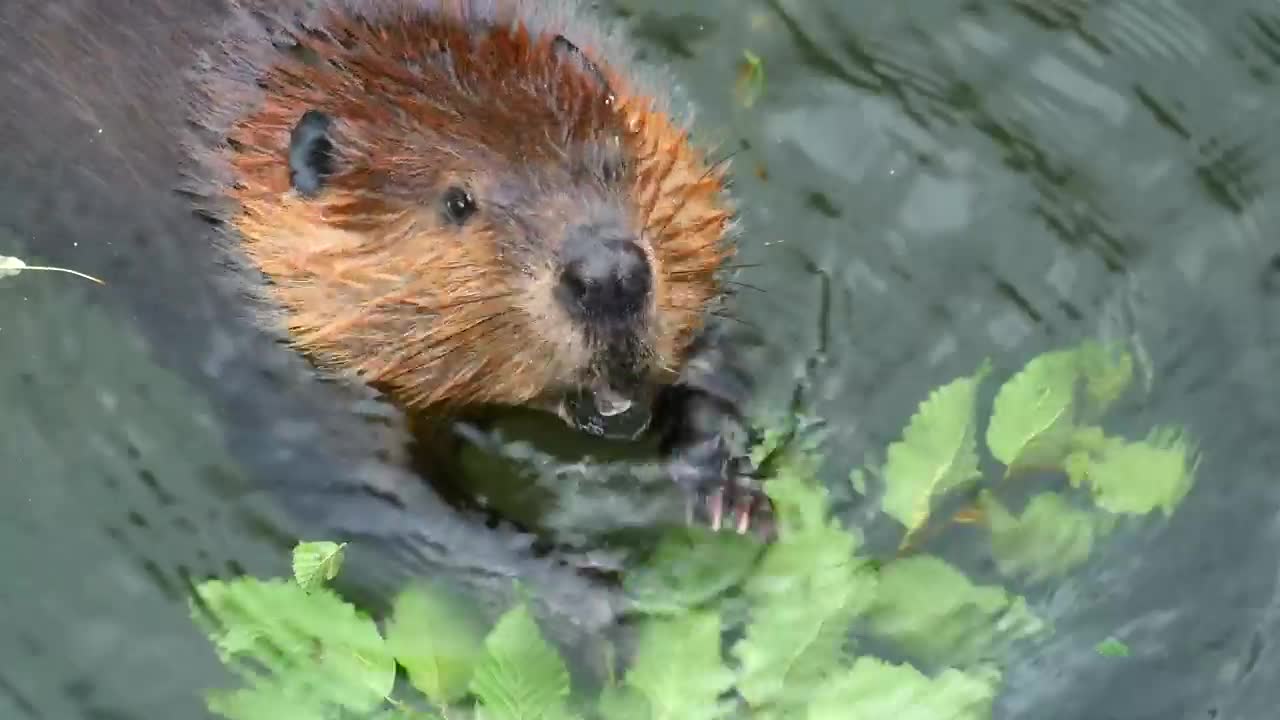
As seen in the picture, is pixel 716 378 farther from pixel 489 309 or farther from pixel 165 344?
pixel 165 344

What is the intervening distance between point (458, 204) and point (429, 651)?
0.56m

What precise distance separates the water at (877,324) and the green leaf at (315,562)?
5.3 inches

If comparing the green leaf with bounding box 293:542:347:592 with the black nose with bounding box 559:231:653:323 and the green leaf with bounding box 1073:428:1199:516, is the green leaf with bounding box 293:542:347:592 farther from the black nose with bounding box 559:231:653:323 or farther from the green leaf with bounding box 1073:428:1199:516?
the green leaf with bounding box 1073:428:1199:516

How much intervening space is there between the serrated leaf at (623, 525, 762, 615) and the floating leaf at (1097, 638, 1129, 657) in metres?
0.63

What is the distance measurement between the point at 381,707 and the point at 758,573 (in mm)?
528

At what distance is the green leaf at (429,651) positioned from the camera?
1.58 meters

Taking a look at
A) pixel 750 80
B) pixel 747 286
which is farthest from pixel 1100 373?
pixel 750 80

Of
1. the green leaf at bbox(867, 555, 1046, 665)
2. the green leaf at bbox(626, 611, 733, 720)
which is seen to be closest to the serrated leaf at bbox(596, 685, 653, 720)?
the green leaf at bbox(626, 611, 733, 720)

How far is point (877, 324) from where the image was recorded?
7.55 feet

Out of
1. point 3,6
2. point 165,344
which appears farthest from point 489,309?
point 3,6

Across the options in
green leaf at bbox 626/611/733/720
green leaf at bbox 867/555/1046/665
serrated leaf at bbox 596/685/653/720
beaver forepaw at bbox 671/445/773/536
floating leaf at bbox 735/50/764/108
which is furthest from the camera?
floating leaf at bbox 735/50/764/108

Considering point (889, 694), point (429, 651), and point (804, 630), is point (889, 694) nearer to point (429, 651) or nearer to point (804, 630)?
point (804, 630)

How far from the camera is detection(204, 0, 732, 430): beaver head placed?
5.25ft

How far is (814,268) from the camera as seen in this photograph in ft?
7.65
